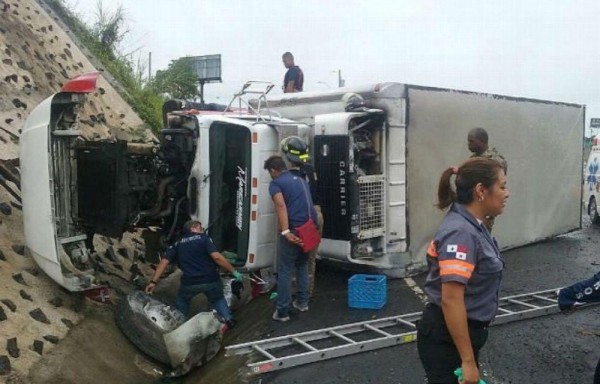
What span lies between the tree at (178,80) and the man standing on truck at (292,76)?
9549mm

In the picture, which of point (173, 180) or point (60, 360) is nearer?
point (60, 360)

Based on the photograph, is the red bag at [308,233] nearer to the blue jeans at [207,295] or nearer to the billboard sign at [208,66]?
the blue jeans at [207,295]

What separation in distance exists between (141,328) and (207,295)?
745 mm

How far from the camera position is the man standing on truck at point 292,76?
30.9ft

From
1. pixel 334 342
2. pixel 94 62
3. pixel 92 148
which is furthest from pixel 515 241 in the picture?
pixel 94 62

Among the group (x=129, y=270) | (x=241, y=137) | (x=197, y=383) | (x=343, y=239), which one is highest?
(x=241, y=137)

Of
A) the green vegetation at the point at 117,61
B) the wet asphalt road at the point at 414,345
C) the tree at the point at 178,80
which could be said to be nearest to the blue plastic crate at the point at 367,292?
the wet asphalt road at the point at 414,345

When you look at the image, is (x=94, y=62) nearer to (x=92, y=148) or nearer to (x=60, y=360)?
(x=92, y=148)

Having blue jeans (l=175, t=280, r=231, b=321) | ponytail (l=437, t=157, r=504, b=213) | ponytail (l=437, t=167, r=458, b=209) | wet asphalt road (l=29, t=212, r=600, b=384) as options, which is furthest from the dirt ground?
ponytail (l=437, t=157, r=504, b=213)

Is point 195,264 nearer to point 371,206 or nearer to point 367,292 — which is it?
point 367,292

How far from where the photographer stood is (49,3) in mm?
13984

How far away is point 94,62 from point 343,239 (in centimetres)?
901

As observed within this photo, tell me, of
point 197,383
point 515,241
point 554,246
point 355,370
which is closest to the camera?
point 355,370

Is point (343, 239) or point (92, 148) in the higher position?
point (92, 148)
